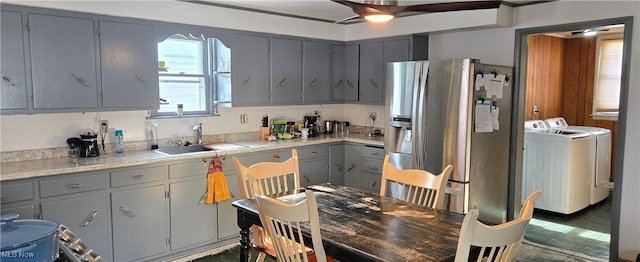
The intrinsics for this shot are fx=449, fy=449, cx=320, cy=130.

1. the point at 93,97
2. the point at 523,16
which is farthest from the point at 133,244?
the point at 523,16

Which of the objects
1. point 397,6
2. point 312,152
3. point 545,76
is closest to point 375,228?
point 397,6

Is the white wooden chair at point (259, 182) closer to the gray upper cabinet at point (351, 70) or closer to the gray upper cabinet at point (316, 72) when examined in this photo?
the gray upper cabinet at point (316, 72)

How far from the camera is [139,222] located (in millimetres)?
3365

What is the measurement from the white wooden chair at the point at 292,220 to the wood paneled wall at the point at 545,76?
442cm

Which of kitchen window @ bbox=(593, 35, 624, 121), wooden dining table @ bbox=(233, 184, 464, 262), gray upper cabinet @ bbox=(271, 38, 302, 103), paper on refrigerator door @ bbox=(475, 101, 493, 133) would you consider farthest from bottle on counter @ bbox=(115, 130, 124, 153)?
kitchen window @ bbox=(593, 35, 624, 121)

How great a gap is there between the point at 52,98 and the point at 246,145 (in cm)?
161

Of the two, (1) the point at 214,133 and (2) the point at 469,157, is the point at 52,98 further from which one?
(2) the point at 469,157

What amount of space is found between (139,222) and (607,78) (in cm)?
590

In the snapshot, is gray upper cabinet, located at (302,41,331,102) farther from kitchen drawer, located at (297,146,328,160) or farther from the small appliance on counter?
the small appliance on counter

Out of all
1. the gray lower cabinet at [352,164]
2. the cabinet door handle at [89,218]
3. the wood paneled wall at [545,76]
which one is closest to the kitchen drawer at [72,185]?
the cabinet door handle at [89,218]

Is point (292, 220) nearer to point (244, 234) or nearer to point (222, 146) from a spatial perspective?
point (244, 234)

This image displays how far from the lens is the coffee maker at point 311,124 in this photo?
197 inches

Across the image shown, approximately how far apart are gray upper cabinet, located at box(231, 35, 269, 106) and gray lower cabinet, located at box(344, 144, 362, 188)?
3.37 ft

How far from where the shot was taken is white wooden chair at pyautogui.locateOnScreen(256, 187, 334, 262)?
187 cm
